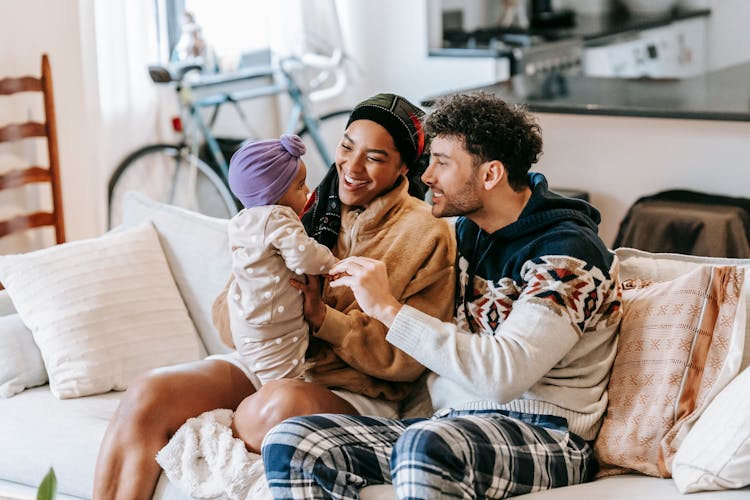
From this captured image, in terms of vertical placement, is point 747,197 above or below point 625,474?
above

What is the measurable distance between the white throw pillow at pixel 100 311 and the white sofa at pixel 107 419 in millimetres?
42

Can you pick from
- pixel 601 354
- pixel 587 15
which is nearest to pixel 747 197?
pixel 601 354

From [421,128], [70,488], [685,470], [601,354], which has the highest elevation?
[421,128]

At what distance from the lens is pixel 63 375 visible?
2.47 m

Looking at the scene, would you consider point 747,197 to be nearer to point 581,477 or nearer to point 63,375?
point 581,477

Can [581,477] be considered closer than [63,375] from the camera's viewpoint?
Yes

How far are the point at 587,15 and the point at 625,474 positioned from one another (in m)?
4.78

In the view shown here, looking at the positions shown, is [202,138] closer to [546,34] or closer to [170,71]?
[170,71]

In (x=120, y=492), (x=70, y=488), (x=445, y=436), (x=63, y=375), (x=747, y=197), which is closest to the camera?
(x=445, y=436)

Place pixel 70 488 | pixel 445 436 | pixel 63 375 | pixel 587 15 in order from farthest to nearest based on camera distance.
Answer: pixel 587 15, pixel 63 375, pixel 70 488, pixel 445 436

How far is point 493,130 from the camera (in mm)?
1968

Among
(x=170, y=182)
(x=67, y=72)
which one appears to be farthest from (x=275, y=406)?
(x=170, y=182)

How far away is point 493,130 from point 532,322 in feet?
1.20

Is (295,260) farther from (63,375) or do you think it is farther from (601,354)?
(63,375)
